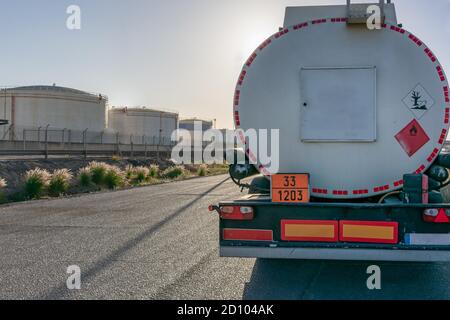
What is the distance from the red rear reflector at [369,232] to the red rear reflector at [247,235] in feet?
2.52

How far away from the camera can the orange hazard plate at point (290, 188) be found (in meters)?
5.29

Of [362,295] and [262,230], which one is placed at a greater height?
[262,230]

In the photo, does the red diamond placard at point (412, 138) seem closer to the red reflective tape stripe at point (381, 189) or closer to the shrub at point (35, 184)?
the red reflective tape stripe at point (381, 189)

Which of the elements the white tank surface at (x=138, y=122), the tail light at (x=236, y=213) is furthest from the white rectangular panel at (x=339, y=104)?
the white tank surface at (x=138, y=122)

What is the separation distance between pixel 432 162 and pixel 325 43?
1.81 metres

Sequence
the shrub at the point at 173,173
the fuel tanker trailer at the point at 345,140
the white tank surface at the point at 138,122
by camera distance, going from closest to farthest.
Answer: the fuel tanker trailer at the point at 345,140 → the shrub at the point at 173,173 → the white tank surface at the point at 138,122

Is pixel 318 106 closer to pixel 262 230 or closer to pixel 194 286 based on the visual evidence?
pixel 262 230

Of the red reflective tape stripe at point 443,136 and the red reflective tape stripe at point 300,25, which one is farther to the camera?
the red reflective tape stripe at point 300,25

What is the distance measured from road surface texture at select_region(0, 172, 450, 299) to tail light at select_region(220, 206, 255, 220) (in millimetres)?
831

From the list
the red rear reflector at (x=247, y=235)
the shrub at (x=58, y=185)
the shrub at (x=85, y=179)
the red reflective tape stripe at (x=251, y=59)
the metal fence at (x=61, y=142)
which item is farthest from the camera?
the metal fence at (x=61, y=142)

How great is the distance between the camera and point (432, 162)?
5414mm
